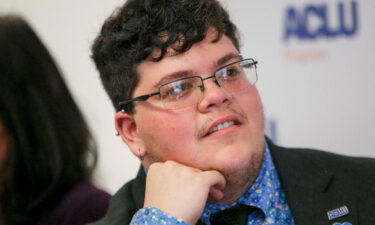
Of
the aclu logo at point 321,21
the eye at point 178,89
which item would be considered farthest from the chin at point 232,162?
the aclu logo at point 321,21

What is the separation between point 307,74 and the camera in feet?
8.50

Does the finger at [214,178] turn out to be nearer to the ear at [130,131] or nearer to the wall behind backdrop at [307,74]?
the ear at [130,131]

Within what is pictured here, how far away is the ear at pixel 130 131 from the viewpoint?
173 centimetres

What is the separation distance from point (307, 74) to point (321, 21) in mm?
279

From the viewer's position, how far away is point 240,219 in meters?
1.61

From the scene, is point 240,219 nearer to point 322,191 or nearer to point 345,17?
point 322,191

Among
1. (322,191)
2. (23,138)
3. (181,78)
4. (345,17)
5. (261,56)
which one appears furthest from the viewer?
(261,56)

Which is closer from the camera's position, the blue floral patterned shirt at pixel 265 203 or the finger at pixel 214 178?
the finger at pixel 214 178

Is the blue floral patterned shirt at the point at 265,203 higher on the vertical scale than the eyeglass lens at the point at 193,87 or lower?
lower

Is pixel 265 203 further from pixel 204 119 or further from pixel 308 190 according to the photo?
pixel 204 119

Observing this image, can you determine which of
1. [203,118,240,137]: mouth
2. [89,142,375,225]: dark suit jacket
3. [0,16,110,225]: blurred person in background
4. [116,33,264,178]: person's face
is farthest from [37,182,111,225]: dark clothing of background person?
[203,118,240,137]: mouth

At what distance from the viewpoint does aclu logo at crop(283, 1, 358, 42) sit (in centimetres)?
248

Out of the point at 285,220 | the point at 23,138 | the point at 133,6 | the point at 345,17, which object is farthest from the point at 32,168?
the point at 345,17

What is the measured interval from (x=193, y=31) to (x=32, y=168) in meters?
0.81
